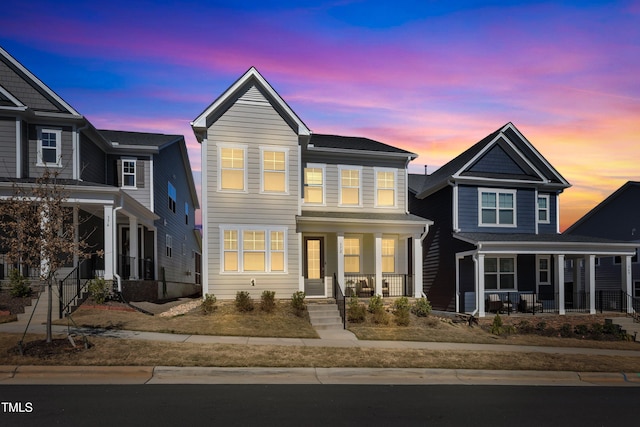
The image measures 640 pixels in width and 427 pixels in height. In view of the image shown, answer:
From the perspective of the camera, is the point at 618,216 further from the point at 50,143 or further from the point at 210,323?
the point at 50,143

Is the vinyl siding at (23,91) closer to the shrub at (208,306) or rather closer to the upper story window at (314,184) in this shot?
the shrub at (208,306)

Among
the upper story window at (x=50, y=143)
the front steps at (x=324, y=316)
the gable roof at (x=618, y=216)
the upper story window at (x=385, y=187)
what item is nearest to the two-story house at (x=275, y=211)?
the upper story window at (x=385, y=187)

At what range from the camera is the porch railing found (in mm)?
21953

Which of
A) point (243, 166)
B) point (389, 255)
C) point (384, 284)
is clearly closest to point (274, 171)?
point (243, 166)

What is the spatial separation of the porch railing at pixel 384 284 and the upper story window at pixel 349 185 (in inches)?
132

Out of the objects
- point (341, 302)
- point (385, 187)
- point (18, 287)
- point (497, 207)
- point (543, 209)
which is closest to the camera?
point (18, 287)

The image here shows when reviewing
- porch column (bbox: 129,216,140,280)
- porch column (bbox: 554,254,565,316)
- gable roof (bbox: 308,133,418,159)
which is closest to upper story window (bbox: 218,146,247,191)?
gable roof (bbox: 308,133,418,159)

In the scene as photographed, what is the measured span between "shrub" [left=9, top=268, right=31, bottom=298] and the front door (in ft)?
34.5

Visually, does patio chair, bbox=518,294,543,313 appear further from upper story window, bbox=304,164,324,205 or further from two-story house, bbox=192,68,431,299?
upper story window, bbox=304,164,324,205

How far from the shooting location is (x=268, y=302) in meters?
18.4

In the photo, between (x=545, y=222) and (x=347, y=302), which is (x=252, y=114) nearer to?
(x=347, y=302)

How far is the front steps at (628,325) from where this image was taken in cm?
2106

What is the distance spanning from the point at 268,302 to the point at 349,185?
7399mm

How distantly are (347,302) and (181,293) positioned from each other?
14.6 metres
